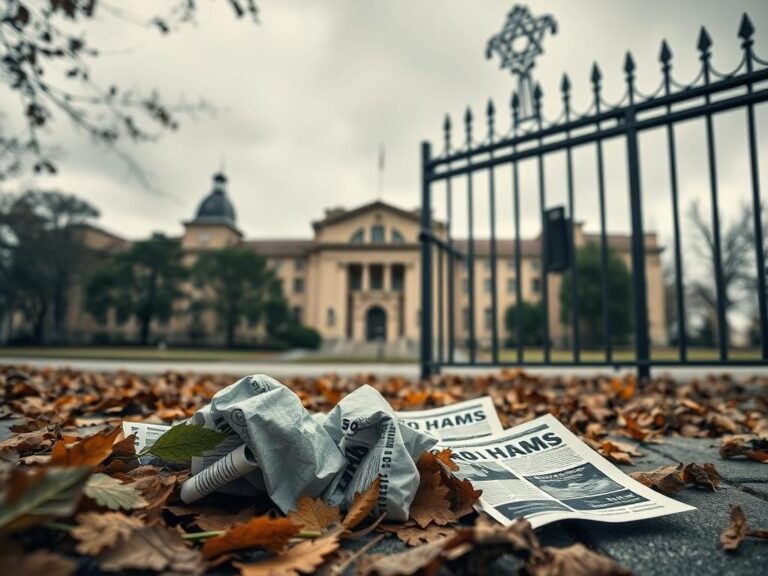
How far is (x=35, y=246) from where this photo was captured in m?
28.8

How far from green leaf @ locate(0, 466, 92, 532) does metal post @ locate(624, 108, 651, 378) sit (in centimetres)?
297

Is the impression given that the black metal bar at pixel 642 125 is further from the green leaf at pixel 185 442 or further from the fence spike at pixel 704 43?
the green leaf at pixel 185 442

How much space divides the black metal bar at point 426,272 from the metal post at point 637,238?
4.85 feet

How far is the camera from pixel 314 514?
0.74m

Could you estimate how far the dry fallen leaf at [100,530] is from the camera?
0.55 meters

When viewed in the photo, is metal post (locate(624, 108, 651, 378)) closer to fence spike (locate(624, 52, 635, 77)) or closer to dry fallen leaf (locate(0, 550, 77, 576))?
fence spike (locate(624, 52, 635, 77))

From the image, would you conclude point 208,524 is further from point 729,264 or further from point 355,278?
point 355,278

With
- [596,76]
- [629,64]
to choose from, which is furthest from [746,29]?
[596,76]

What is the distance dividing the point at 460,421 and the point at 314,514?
78cm

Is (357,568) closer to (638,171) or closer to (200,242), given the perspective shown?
(638,171)

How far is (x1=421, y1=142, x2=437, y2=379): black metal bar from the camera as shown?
3637mm

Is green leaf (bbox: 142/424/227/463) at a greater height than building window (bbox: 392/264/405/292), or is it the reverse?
building window (bbox: 392/264/405/292)

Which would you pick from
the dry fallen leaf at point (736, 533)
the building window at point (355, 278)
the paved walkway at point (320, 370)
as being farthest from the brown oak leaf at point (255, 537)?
the building window at point (355, 278)

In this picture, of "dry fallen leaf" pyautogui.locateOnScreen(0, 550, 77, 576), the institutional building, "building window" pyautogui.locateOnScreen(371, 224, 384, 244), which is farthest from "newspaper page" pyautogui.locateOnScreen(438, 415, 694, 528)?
"building window" pyautogui.locateOnScreen(371, 224, 384, 244)
